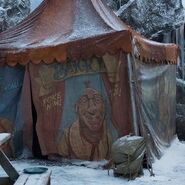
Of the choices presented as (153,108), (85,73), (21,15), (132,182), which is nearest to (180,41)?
(21,15)

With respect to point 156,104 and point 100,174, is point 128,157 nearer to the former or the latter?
point 100,174

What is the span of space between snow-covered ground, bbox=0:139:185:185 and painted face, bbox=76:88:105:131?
31.0 inches

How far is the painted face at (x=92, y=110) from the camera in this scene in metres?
9.80

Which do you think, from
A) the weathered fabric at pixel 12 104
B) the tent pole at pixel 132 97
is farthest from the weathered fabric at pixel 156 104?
the weathered fabric at pixel 12 104

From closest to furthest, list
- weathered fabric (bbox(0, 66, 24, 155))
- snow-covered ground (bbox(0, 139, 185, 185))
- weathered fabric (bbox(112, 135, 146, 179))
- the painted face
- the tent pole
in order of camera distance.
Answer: snow-covered ground (bbox(0, 139, 185, 185)), weathered fabric (bbox(112, 135, 146, 179)), the tent pole, the painted face, weathered fabric (bbox(0, 66, 24, 155))

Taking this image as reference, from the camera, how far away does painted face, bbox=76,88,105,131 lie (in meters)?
9.80

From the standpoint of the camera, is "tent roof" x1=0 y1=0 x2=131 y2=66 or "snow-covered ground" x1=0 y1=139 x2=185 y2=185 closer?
"snow-covered ground" x1=0 y1=139 x2=185 y2=185

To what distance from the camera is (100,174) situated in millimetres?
8938

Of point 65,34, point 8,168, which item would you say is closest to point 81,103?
point 65,34

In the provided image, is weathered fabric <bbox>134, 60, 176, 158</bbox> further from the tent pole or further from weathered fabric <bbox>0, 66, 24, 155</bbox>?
weathered fabric <bbox>0, 66, 24, 155</bbox>

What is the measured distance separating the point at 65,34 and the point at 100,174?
312 centimetres

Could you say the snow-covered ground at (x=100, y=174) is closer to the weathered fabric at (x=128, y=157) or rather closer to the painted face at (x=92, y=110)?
the weathered fabric at (x=128, y=157)

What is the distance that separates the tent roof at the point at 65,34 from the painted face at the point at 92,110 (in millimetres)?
809

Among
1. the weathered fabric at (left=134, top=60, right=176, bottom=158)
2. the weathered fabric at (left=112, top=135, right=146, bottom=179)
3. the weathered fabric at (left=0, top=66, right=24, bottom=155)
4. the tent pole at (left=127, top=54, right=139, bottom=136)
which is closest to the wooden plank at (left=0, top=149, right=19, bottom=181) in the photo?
the weathered fabric at (left=112, top=135, right=146, bottom=179)
